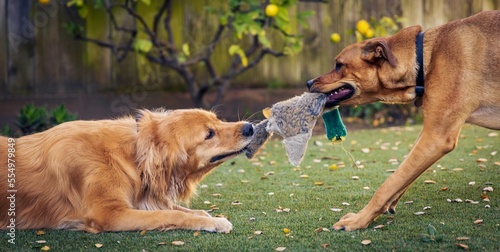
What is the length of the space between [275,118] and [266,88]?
5.24m

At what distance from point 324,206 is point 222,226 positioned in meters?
1.00

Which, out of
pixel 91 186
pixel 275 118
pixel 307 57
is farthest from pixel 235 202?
pixel 307 57

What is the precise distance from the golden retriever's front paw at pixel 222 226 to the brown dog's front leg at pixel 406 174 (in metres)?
0.67

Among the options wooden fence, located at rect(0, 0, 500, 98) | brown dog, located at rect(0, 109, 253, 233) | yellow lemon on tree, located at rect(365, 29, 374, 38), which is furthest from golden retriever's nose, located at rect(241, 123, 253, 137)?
wooden fence, located at rect(0, 0, 500, 98)

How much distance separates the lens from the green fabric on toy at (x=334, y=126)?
519 cm

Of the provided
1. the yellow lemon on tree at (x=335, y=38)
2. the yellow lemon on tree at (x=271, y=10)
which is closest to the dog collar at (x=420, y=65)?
the yellow lemon on tree at (x=271, y=10)

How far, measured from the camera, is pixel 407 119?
32.2ft

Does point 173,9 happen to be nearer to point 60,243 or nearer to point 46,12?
point 46,12

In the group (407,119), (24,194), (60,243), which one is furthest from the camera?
(407,119)

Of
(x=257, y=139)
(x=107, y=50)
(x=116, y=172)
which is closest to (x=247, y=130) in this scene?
(x=257, y=139)

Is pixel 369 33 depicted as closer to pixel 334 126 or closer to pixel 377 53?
pixel 334 126

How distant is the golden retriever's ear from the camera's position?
4.60 meters

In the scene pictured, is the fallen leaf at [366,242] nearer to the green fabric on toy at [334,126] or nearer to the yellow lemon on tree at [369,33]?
the green fabric on toy at [334,126]

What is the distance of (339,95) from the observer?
4.93m
